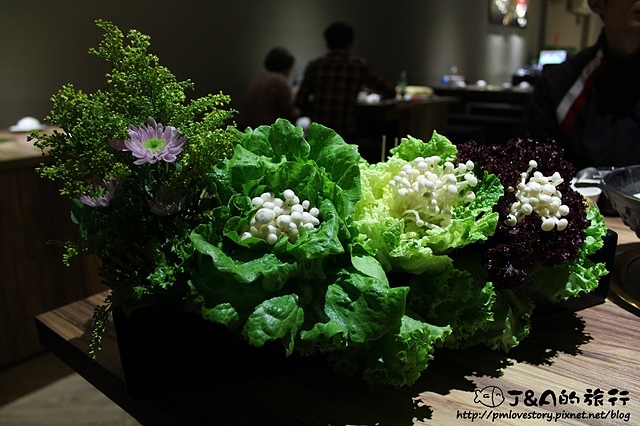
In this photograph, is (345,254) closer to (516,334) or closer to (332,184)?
(332,184)

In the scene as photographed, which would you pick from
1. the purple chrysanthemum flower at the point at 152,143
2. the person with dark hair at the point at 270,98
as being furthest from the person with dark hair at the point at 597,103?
the person with dark hair at the point at 270,98

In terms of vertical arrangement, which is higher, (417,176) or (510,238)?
(417,176)

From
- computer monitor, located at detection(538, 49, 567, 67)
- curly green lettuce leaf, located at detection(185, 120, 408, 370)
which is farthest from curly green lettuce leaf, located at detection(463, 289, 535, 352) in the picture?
computer monitor, located at detection(538, 49, 567, 67)

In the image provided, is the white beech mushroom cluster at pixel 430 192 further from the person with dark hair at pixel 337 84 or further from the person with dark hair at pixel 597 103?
the person with dark hair at pixel 337 84

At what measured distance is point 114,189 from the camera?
0.68 metres

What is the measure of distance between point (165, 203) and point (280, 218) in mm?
160

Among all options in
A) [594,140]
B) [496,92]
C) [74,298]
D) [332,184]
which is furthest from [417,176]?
[496,92]

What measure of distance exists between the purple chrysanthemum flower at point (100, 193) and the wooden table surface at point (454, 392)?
299mm

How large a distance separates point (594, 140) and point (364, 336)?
1.63 metres

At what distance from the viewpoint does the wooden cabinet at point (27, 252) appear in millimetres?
2160

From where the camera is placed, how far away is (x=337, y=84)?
4.19 meters

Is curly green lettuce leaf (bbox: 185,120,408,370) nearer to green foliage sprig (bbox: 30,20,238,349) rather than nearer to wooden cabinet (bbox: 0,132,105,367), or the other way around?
green foliage sprig (bbox: 30,20,238,349)

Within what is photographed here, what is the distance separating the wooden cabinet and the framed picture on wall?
8.98 m

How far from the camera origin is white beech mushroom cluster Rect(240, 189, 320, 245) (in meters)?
0.67
